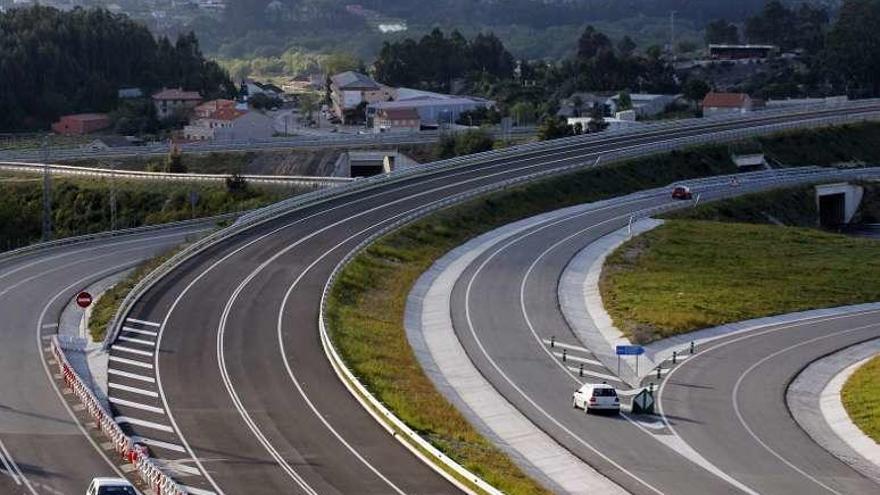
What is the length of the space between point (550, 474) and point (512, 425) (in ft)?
17.3

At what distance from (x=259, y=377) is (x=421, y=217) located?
3653cm

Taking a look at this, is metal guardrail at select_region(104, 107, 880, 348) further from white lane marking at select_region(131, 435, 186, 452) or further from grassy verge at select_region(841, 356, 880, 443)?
grassy verge at select_region(841, 356, 880, 443)

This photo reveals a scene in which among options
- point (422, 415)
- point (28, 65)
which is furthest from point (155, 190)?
point (28, 65)

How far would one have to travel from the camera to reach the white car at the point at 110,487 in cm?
3216

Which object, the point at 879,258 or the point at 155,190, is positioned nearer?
the point at 879,258

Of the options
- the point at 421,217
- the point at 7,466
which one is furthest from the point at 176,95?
the point at 7,466

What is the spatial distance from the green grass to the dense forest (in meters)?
88.2

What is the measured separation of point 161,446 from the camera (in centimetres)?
3891

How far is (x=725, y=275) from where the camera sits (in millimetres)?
72312

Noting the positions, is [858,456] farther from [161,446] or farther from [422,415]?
[161,446]

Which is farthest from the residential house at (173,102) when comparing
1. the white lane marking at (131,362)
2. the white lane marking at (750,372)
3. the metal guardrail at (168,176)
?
the white lane marking at (131,362)

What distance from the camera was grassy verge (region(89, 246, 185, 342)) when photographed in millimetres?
55438

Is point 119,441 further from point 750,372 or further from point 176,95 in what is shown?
point 176,95

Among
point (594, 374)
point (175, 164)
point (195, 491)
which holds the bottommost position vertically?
point (594, 374)
